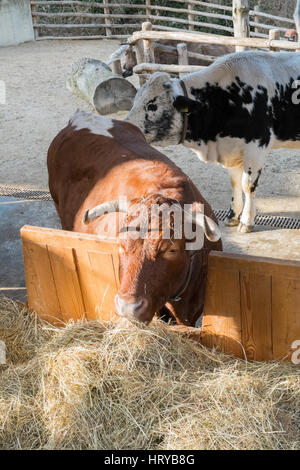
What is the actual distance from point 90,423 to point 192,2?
15649 mm

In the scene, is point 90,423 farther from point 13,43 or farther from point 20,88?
point 13,43

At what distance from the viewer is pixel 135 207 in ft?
9.04

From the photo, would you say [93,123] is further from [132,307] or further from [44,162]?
[44,162]

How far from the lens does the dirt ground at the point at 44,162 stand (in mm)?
5387

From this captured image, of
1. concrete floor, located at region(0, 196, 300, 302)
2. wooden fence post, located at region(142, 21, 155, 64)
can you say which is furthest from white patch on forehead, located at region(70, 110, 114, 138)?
wooden fence post, located at region(142, 21, 155, 64)

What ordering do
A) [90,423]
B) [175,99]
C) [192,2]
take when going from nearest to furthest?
[90,423], [175,99], [192,2]

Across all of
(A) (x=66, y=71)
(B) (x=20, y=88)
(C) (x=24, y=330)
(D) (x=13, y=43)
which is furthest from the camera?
(D) (x=13, y=43)

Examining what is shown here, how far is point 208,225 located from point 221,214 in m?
3.33

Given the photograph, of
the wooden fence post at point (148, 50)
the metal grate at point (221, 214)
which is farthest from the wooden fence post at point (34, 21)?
the metal grate at point (221, 214)

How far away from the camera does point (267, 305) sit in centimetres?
272

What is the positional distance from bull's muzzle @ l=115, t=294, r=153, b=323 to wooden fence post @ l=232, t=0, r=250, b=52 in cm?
700

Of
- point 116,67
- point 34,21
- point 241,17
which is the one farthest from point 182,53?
point 34,21

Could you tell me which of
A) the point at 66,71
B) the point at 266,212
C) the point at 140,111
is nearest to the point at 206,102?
the point at 140,111

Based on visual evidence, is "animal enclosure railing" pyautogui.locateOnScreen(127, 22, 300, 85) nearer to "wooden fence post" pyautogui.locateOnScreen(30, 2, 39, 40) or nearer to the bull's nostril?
the bull's nostril
